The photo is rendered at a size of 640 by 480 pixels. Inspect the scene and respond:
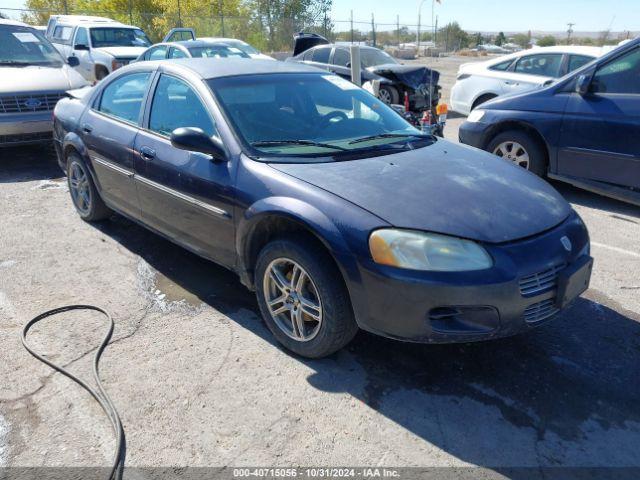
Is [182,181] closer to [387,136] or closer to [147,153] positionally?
[147,153]

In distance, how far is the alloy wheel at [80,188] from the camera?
5156 mm

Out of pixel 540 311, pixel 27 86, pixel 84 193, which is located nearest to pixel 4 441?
pixel 540 311

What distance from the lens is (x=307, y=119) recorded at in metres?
3.77

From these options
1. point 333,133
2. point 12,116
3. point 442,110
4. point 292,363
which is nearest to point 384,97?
point 442,110

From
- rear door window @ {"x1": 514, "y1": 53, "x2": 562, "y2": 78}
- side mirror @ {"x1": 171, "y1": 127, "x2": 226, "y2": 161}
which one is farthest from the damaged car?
side mirror @ {"x1": 171, "y1": 127, "x2": 226, "y2": 161}

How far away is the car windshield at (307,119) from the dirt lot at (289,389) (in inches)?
45.1

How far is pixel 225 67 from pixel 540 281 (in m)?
2.61

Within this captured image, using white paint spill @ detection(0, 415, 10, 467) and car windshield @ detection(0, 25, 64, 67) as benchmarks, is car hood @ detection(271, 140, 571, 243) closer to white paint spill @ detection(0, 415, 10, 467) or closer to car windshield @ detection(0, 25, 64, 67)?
white paint spill @ detection(0, 415, 10, 467)

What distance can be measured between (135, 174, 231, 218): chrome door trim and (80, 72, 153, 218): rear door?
0.24m

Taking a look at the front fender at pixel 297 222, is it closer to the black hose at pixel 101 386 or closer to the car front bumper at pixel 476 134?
the black hose at pixel 101 386

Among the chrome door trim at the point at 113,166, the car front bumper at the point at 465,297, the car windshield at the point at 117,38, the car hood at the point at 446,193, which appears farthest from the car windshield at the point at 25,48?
the car front bumper at the point at 465,297

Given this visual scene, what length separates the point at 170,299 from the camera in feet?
12.8

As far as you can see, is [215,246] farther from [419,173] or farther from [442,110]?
[442,110]

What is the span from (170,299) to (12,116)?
15.6 feet
